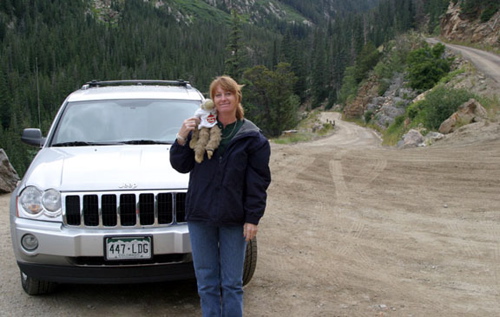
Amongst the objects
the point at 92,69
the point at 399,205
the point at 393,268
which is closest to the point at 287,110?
the point at 399,205

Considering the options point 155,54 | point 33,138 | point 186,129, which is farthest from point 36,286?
point 155,54

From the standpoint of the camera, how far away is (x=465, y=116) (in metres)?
18.5

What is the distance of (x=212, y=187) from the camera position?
344 centimetres

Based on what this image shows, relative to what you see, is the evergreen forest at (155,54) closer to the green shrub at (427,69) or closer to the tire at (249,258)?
the green shrub at (427,69)

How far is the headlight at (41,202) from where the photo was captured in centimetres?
444

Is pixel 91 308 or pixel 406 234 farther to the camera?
pixel 406 234

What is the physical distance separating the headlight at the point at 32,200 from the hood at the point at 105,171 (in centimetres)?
6

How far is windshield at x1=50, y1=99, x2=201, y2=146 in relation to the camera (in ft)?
18.9

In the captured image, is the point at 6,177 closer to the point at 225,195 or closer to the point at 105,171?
the point at 105,171

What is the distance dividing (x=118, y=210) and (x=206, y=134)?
1.39m

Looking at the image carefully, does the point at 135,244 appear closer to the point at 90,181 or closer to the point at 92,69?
the point at 90,181

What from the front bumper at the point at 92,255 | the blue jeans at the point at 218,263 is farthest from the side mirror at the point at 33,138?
the blue jeans at the point at 218,263

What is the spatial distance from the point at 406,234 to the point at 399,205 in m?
2.07

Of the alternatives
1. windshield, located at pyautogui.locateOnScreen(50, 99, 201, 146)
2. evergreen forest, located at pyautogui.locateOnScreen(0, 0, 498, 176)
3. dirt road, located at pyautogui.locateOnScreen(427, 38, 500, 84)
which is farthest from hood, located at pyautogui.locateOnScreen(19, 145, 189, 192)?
evergreen forest, located at pyautogui.locateOnScreen(0, 0, 498, 176)
